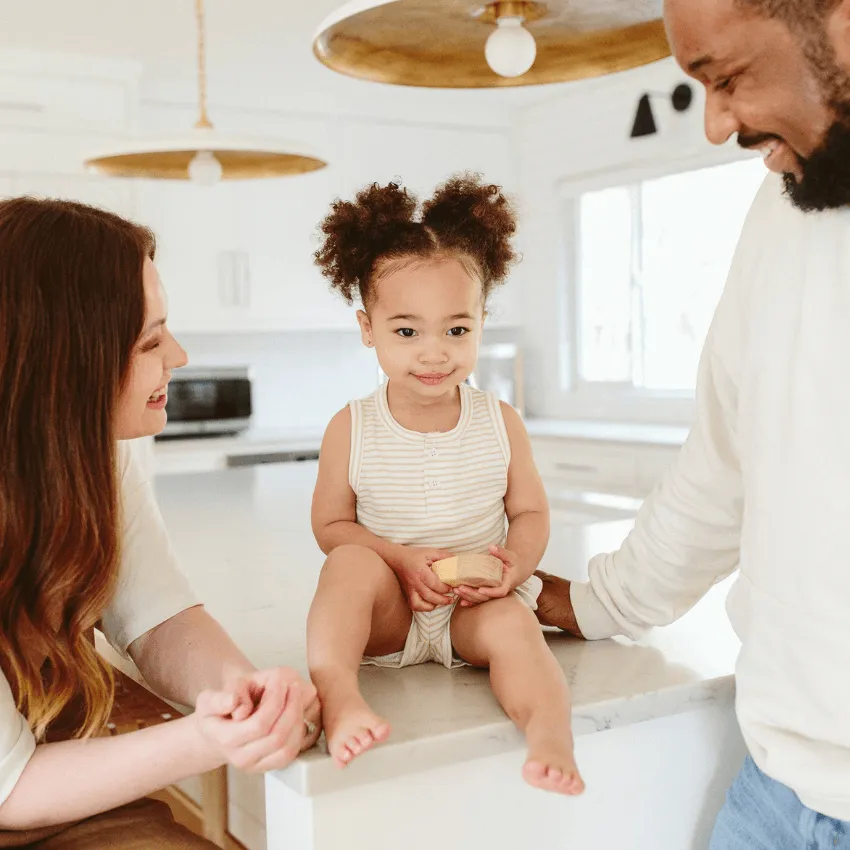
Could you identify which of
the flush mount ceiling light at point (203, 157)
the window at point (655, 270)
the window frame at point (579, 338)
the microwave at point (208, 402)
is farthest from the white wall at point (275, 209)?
the flush mount ceiling light at point (203, 157)

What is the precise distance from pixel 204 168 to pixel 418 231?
110 cm

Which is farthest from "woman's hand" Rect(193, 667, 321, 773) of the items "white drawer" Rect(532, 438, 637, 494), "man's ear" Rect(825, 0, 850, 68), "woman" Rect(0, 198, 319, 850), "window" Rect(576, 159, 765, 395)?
"window" Rect(576, 159, 765, 395)

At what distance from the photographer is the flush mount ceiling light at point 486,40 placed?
3.57 ft

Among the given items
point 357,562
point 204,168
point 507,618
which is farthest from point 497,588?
point 204,168

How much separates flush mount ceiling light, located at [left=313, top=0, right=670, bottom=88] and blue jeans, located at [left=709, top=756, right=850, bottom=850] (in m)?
0.76

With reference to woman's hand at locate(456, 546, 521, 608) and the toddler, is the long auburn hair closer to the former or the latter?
the toddler

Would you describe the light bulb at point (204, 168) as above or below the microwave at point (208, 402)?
above

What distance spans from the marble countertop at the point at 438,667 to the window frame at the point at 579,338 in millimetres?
2928

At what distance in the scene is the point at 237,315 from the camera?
4.79m

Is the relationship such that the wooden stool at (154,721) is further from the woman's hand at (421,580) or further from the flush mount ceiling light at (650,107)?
the flush mount ceiling light at (650,107)

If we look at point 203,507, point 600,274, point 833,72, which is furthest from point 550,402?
point 833,72

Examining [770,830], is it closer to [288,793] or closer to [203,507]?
[288,793]

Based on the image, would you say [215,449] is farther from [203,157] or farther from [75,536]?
[75,536]

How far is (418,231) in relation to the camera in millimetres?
1174
